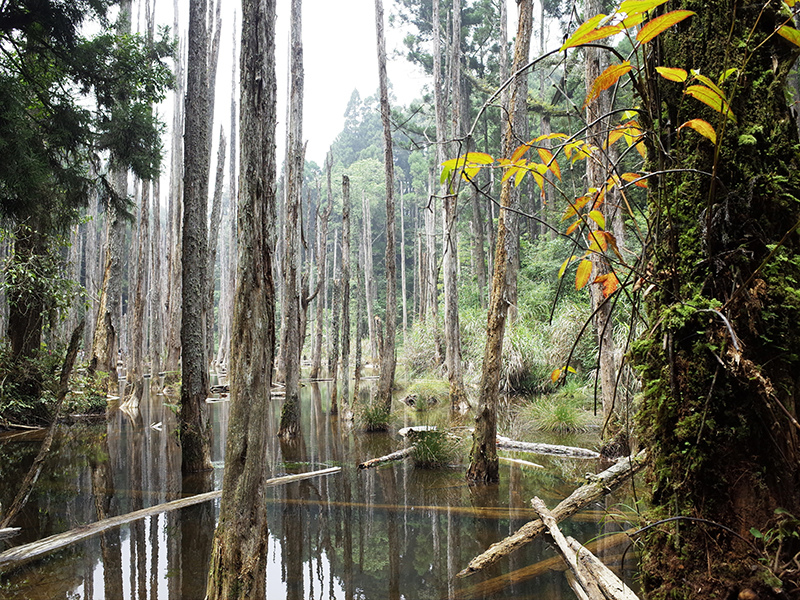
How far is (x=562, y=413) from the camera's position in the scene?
7562 mm

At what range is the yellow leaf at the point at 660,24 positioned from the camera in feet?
3.41

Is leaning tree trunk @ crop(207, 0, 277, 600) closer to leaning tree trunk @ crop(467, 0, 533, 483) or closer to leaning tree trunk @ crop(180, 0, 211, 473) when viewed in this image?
leaning tree trunk @ crop(467, 0, 533, 483)

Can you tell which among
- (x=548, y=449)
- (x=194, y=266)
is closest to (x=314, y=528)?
(x=548, y=449)

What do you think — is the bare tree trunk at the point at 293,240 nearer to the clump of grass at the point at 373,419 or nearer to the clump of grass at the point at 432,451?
the clump of grass at the point at 373,419

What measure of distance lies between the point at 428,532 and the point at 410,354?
34.7 ft

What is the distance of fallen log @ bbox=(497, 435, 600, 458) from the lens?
592 cm

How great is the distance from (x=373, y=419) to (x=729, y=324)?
305 inches

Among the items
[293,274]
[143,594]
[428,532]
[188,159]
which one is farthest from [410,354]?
[143,594]

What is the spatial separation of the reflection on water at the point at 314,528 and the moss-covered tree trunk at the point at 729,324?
6.42 feet

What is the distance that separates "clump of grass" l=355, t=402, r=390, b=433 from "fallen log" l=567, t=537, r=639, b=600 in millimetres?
6351

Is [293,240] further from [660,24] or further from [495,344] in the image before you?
[660,24]

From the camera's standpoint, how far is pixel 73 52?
7.49 m

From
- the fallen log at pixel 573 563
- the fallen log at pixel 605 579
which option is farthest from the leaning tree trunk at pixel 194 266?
the fallen log at pixel 605 579

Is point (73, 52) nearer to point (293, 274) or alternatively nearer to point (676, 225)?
point (293, 274)
